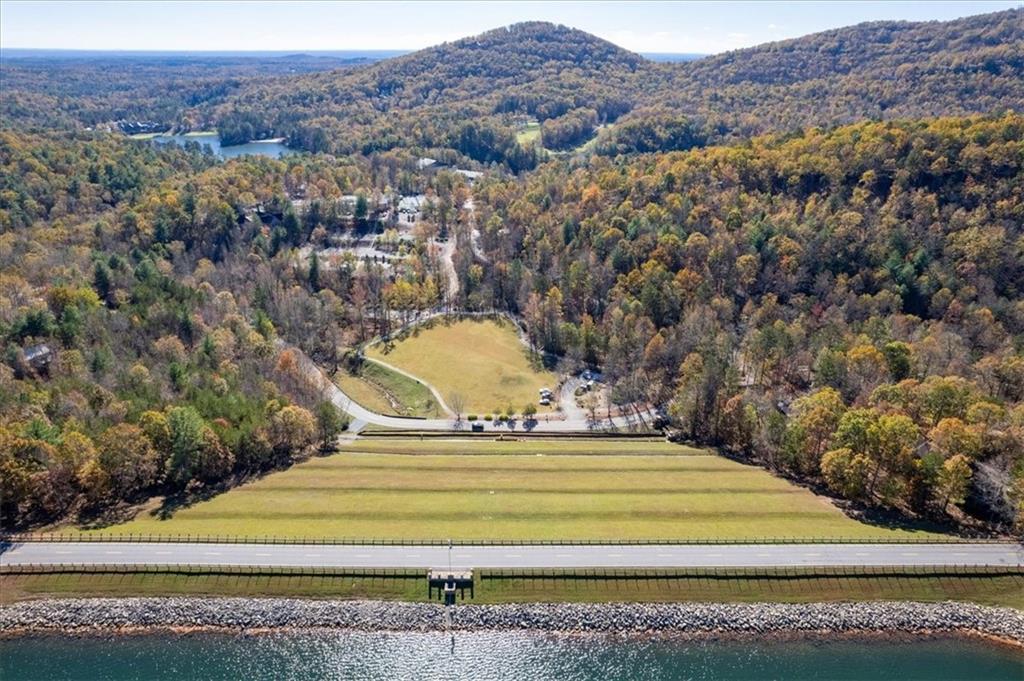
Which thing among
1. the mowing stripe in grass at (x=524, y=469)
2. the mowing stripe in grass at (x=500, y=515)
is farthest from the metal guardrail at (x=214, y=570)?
the mowing stripe in grass at (x=524, y=469)

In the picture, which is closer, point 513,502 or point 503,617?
point 503,617

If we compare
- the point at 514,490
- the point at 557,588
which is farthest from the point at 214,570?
the point at 557,588

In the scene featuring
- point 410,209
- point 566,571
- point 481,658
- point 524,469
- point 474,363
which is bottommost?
point 481,658

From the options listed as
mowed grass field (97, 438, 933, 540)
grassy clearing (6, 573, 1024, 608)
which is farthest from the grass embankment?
grassy clearing (6, 573, 1024, 608)

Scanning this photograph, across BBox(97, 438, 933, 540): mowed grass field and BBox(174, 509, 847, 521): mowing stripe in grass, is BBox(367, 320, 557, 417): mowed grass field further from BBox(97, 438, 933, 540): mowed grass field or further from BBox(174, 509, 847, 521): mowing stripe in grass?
BBox(174, 509, 847, 521): mowing stripe in grass

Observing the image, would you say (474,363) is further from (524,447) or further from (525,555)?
(525,555)

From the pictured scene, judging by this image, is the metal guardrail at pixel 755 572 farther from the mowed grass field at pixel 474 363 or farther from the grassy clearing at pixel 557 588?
the mowed grass field at pixel 474 363
